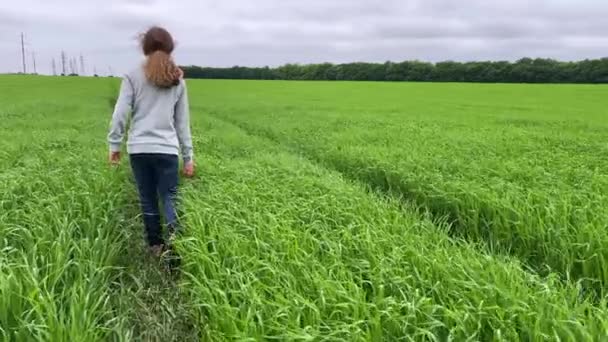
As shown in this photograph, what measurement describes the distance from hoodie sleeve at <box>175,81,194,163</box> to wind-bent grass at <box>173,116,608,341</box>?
1.72 feet

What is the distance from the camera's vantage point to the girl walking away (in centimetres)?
552

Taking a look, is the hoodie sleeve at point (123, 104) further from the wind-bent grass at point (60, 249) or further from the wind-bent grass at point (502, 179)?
the wind-bent grass at point (502, 179)

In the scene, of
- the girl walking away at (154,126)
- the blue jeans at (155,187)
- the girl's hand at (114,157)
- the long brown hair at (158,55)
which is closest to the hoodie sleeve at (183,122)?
the girl walking away at (154,126)

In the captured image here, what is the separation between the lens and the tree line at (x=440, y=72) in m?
68.2

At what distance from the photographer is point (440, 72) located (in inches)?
3061

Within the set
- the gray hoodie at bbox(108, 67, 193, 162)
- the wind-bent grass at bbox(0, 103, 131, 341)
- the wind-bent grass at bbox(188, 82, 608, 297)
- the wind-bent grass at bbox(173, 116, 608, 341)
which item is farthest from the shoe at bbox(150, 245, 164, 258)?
the wind-bent grass at bbox(188, 82, 608, 297)

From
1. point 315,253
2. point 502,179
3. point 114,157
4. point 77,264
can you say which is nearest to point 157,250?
point 114,157

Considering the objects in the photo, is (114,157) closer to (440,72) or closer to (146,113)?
(146,113)

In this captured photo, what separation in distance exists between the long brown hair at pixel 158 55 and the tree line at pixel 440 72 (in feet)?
222

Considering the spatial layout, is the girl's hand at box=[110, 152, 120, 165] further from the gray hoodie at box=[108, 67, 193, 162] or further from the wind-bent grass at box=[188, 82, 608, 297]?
the wind-bent grass at box=[188, 82, 608, 297]

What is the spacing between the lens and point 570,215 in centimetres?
577

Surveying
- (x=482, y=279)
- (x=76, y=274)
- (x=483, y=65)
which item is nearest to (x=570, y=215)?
(x=482, y=279)

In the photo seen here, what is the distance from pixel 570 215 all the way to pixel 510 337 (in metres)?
3.11

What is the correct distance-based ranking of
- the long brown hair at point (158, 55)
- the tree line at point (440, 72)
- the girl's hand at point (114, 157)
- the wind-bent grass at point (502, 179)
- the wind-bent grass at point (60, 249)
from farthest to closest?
the tree line at point (440, 72)
the girl's hand at point (114, 157)
the long brown hair at point (158, 55)
the wind-bent grass at point (502, 179)
the wind-bent grass at point (60, 249)
